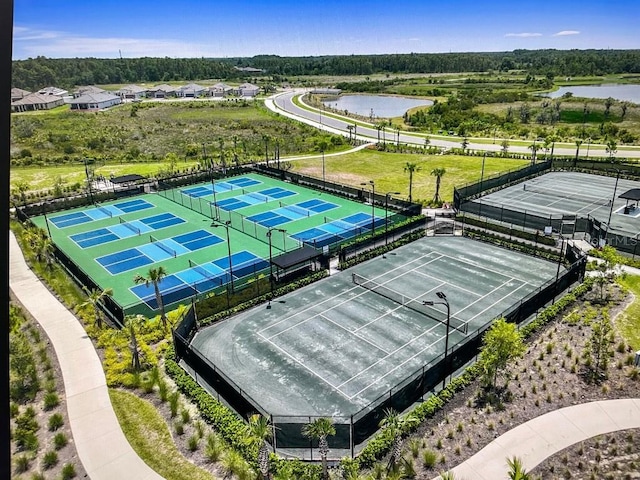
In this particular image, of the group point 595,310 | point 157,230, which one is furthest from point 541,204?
point 157,230

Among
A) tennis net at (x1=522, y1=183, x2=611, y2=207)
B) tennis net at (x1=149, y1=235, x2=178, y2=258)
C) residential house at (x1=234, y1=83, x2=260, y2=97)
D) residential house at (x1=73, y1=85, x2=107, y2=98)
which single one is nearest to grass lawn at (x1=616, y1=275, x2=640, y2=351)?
tennis net at (x1=522, y1=183, x2=611, y2=207)

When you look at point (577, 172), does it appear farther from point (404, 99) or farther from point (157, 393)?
point (404, 99)

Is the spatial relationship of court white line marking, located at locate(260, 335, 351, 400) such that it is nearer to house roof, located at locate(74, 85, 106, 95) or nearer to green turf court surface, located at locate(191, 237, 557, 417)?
green turf court surface, located at locate(191, 237, 557, 417)

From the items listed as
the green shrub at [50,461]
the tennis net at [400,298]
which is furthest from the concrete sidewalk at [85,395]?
the tennis net at [400,298]

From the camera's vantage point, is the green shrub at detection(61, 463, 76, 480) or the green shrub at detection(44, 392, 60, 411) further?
the green shrub at detection(44, 392, 60, 411)

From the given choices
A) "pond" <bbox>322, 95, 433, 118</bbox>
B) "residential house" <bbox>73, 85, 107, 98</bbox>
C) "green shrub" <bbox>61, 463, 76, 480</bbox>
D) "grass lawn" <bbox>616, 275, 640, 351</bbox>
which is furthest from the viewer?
"residential house" <bbox>73, 85, 107, 98</bbox>

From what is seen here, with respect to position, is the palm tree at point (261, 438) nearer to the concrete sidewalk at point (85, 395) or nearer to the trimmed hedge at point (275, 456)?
the trimmed hedge at point (275, 456)
